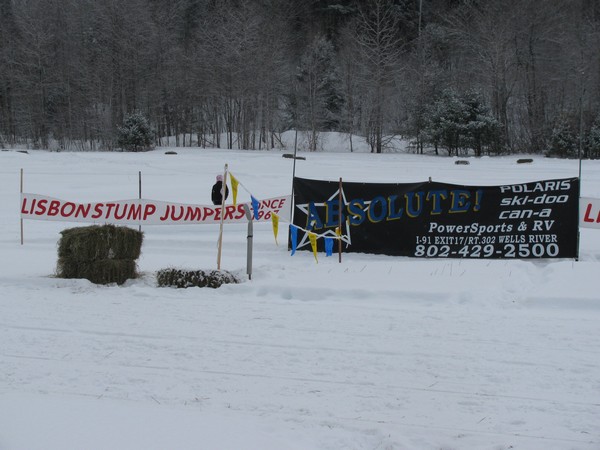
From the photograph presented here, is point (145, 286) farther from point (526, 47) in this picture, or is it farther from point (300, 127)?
point (526, 47)

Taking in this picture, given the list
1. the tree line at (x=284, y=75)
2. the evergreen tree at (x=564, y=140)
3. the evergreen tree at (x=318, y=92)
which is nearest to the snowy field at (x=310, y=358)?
the evergreen tree at (x=564, y=140)

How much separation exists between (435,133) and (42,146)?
32131 mm

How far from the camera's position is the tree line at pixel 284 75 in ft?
142

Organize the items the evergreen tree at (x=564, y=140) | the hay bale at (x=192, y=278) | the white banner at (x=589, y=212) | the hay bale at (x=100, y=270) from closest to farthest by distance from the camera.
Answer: the hay bale at (x=192, y=278) < the hay bale at (x=100, y=270) < the white banner at (x=589, y=212) < the evergreen tree at (x=564, y=140)

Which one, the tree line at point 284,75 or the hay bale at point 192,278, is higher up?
the tree line at point 284,75

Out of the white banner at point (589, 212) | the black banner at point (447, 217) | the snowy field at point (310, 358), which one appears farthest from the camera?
the white banner at point (589, 212)

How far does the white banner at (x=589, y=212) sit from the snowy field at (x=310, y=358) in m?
0.68

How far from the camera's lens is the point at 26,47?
164 ft

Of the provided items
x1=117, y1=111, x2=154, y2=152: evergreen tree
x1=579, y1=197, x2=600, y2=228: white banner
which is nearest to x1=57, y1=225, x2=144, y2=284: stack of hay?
x1=579, y1=197, x2=600, y2=228: white banner

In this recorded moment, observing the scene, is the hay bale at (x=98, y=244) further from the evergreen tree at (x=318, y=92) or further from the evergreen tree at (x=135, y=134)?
the evergreen tree at (x=318, y=92)

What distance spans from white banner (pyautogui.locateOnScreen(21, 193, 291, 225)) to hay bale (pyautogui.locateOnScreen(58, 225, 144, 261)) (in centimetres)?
459

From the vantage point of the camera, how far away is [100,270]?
962cm

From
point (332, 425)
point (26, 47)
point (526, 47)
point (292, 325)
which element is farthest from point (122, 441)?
point (26, 47)

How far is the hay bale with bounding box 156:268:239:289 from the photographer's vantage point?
30.5 ft
